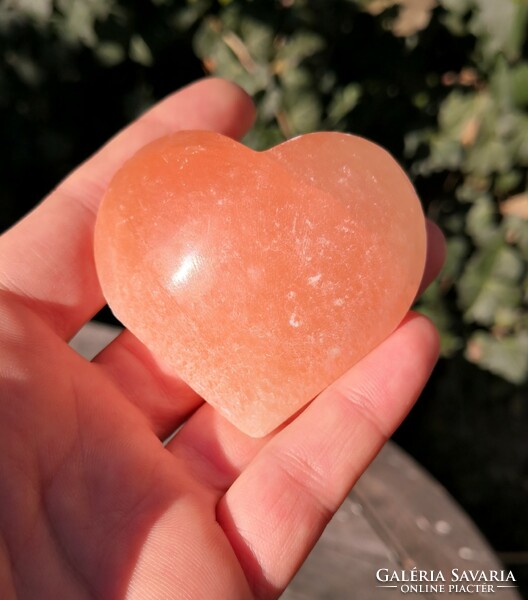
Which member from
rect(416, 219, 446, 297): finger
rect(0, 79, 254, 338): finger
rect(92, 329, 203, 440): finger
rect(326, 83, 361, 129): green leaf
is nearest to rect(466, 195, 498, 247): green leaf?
rect(416, 219, 446, 297): finger

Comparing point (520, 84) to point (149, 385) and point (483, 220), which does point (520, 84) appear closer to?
point (483, 220)

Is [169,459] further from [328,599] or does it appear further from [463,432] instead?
[463,432]

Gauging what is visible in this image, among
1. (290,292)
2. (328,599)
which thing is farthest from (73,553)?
(328,599)

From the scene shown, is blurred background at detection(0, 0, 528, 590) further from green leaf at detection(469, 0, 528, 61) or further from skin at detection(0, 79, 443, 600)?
skin at detection(0, 79, 443, 600)

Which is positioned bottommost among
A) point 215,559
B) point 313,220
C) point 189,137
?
point 215,559

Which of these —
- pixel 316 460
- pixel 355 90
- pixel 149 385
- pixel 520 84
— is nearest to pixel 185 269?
pixel 149 385

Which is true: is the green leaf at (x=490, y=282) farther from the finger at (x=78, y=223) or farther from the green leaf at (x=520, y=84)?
the finger at (x=78, y=223)
